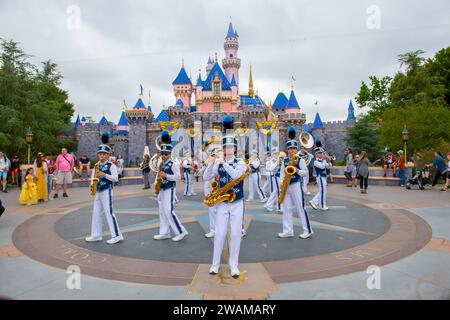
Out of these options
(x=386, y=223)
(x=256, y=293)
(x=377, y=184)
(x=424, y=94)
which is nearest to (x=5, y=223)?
(x=256, y=293)

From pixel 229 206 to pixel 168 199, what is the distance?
7.29 ft

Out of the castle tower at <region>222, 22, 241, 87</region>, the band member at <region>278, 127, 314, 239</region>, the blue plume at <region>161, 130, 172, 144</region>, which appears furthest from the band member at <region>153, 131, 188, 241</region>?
the castle tower at <region>222, 22, 241, 87</region>

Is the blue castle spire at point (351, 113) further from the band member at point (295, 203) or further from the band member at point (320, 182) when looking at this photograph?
the band member at point (295, 203)

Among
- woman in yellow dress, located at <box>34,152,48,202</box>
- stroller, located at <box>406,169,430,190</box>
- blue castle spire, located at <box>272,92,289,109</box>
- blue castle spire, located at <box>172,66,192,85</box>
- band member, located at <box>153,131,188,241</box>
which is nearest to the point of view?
band member, located at <box>153,131,188,241</box>

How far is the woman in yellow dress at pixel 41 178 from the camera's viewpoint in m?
11.1

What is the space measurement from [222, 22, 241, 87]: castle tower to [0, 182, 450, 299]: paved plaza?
148 feet

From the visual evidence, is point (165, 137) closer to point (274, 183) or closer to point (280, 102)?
point (274, 183)

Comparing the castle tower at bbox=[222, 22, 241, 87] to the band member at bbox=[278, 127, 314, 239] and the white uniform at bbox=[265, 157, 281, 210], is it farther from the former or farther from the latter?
the band member at bbox=[278, 127, 314, 239]

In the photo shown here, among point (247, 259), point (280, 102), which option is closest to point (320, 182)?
point (247, 259)

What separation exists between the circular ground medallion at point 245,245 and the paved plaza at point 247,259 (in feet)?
0.06

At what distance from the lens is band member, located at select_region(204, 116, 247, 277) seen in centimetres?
443

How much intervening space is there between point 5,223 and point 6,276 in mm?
4245

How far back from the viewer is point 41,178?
11453 mm
